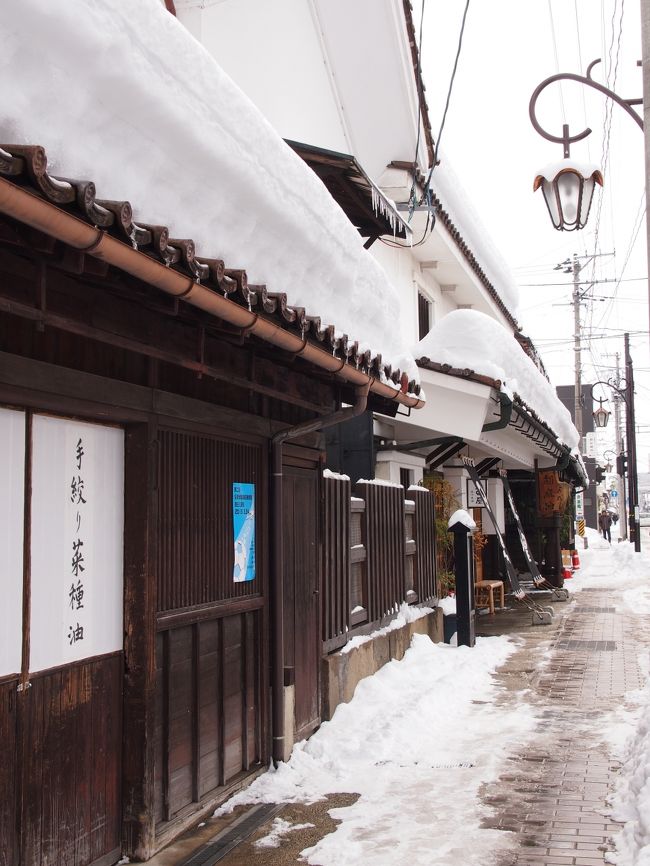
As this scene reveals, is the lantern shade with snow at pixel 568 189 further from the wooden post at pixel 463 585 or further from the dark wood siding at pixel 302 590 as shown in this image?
the wooden post at pixel 463 585

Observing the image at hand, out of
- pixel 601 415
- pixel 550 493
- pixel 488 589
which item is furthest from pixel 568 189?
pixel 601 415

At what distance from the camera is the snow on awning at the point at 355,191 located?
9.90m

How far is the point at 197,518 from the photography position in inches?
251

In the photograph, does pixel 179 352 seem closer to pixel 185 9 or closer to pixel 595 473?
pixel 185 9

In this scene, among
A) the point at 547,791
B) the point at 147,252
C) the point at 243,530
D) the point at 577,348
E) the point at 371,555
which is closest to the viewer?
the point at 147,252

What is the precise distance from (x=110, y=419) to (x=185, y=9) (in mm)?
7277

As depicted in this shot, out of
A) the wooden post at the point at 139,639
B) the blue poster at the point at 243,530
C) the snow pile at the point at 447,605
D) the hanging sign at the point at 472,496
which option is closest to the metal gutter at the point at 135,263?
the wooden post at the point at 139,639

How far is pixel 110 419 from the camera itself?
5410 millimetres

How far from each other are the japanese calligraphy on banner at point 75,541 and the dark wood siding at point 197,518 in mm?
402

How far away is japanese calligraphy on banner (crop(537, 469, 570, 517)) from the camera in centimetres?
2334

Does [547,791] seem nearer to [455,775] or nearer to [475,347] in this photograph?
[455,775]

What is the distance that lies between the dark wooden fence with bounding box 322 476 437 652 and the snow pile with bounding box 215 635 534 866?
0.82m

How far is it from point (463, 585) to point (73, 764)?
9232 millimetres

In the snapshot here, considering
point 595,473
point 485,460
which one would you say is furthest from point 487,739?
point 595,473
